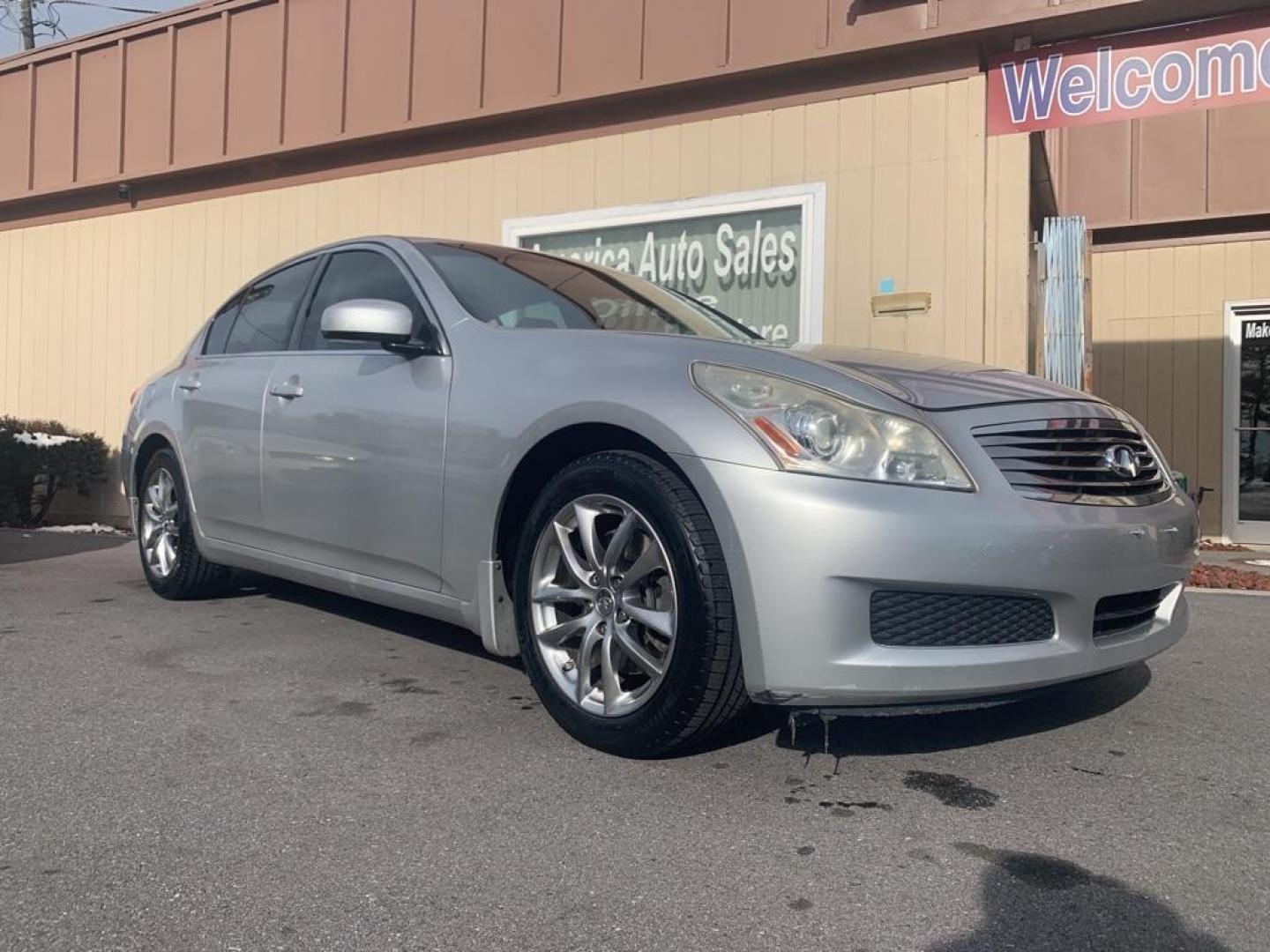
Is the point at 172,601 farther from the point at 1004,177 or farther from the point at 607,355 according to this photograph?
the point at 1004,177

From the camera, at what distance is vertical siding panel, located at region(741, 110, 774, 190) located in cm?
686

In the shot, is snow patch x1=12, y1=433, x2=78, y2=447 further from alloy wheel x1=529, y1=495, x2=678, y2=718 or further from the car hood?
the car hood

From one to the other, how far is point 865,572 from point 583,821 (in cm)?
88

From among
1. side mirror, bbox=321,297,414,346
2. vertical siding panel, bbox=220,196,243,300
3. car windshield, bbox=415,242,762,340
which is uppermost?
vertical siding panel, bbox=220,196,243,300

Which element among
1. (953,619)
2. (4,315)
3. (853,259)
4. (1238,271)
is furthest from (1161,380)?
(4,315)

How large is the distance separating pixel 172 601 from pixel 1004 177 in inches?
201

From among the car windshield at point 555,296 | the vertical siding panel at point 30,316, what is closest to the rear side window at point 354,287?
the car windshield at point 555,296

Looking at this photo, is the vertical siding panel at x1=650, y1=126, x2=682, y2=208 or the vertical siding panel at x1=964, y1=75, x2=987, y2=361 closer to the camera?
the vertical siding panel at x1=964, y1=75, x2=987, y2=361

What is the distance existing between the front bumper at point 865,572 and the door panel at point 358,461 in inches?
46.6

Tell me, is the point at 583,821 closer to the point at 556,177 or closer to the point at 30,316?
the point at 556,177

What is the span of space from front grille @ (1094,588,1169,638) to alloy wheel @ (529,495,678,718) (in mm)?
1103

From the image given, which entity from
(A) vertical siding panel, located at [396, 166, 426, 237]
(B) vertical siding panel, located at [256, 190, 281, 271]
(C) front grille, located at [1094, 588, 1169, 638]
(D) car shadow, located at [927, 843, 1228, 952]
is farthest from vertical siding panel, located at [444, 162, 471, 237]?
(D) car shadow, located at [927, 843, 1228, 952]

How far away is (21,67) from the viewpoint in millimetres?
10406

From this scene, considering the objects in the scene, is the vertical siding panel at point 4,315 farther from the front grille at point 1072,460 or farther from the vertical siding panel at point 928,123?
the front grille at point 1072,460
